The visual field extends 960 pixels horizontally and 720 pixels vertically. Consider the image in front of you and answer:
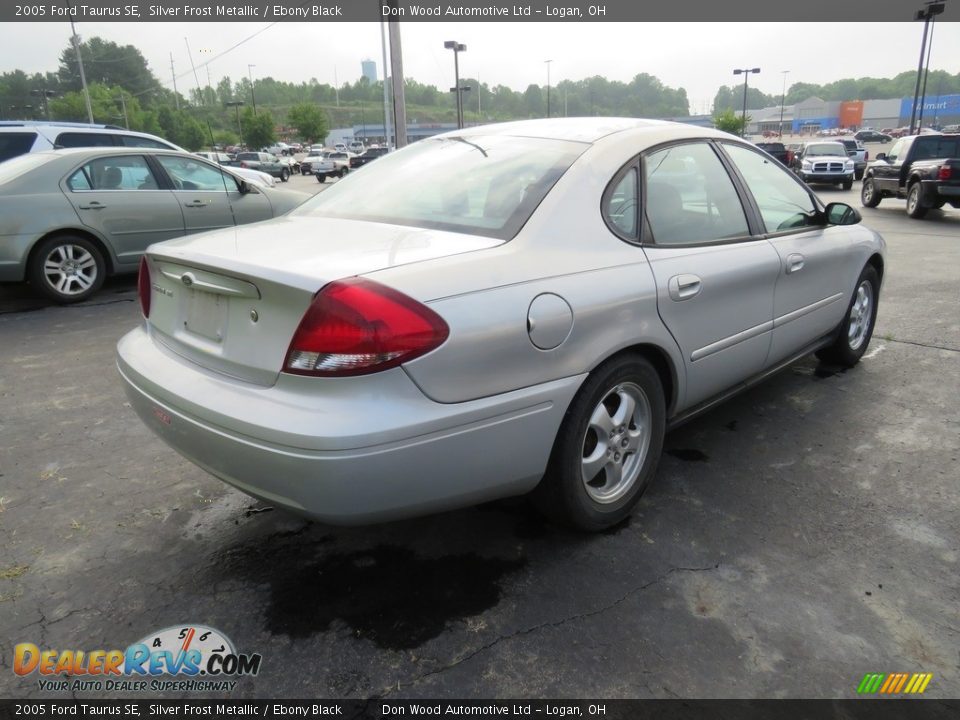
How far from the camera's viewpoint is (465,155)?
303 cm

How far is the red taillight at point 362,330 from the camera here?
1935 mm

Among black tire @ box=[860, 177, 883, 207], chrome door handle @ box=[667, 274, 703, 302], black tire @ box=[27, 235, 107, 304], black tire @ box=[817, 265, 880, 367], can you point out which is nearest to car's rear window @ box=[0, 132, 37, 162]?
black tire @ box=[27, 235, 107, 304]

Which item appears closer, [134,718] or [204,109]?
[134,718]

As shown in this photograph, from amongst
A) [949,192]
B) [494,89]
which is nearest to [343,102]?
[494,89]

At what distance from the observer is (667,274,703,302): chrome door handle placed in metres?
2.74

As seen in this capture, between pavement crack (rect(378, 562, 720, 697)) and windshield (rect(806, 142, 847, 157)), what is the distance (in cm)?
2374

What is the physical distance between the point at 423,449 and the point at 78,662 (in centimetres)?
126

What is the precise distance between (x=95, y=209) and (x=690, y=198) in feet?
20.2

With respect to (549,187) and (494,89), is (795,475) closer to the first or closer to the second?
(549,187)

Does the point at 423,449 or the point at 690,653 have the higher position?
the point at 423,449

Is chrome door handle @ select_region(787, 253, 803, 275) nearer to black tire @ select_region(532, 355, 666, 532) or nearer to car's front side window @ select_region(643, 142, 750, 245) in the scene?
car's front side window @ select_region(643, 142, 750, 245)

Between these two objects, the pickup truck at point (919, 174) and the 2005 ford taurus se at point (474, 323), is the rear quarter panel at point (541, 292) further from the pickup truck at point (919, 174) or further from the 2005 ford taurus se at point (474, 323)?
the pickup truck at point (919, 174)

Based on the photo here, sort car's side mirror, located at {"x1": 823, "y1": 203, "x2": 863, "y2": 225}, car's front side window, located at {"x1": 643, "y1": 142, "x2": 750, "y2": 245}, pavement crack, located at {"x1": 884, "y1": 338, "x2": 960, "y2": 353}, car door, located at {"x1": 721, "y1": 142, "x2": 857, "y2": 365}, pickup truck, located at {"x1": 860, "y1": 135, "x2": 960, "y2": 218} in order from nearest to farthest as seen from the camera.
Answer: car's front side window, located at {"x1": 643, "y1": 142, "x2": 750, "y2": 245} < car door, located at {"x1": 721, "y1": 142, "x2": 857, "y2": 365} < car's side mirror, located at {"x1": 823, "y1": 203, "x2": 863, "y2": 225} < pavement crack, located at {"x1": 884, "y1": 338, "x2": 960, "y2": 353} < pickup truck, located at {"x1": 860, "y1": 135, "x2": 960, "y2": 218}

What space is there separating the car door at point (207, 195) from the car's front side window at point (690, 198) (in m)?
5.97
